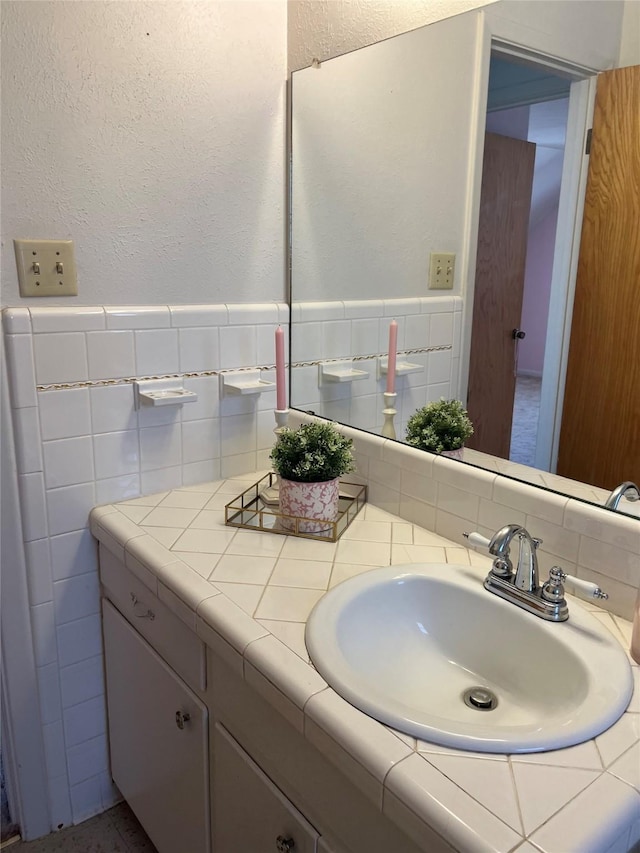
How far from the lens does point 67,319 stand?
4.11 ft

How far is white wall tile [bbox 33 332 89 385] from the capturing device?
1.23 meters

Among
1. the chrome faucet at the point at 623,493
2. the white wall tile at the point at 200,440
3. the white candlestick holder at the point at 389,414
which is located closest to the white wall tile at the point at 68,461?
the white wall tile at the point at 200,440

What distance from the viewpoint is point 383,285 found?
1.46m

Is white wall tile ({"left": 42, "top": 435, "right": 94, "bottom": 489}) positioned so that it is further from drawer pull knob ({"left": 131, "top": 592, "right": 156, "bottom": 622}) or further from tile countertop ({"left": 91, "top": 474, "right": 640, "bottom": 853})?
drawer pull knob ({"left": 131, "top": 592, "right": 156, "bottom": 622})

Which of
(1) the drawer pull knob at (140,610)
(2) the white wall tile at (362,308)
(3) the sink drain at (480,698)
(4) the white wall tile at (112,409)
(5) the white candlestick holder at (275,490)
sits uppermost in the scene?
(2) the white wall tile at (362,308)

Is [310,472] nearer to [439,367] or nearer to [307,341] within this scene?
[439,367]

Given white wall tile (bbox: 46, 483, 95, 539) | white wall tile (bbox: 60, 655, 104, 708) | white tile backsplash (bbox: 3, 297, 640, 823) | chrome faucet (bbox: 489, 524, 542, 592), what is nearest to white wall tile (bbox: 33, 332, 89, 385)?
white tile backsplash (bbox: 3, 297, 640, 823)

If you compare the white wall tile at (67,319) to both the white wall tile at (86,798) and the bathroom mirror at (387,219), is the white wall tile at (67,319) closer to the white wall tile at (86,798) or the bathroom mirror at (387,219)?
the bathroom mirror at (387,219)

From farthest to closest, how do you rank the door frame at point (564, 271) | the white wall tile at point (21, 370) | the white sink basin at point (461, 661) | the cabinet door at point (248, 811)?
the white wall tile at point (21, 370) < the door frame at point (564, 271) < the cabinet door at point (248, 811) < the white sink basin at point (461, 661)

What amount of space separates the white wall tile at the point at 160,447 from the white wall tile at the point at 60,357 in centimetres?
20

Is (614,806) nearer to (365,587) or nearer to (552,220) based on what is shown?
(365,587)

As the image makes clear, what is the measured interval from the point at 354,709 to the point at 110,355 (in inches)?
35.2

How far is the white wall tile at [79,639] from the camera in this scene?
1386mm

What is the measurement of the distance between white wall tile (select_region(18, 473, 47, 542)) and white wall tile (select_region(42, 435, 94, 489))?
0.02 meters
